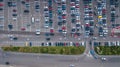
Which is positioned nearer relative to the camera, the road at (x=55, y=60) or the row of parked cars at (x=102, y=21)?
the road at (x=55, y=60)

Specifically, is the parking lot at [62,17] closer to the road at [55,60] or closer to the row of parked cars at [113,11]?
the row of parked cars at [113,11]

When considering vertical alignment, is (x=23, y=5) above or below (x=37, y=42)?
above

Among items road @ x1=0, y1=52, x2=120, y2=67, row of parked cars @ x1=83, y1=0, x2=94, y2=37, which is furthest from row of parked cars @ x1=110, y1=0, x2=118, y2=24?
road @ x1=0, y1=52, x2=120, y2=67

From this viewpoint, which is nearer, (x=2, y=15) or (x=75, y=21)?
(x=2, y=15)

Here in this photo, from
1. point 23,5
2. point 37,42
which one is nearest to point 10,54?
point 37,42

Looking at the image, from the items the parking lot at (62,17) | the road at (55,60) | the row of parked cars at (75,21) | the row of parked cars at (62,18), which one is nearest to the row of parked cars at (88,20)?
the parking lot at (62,17)

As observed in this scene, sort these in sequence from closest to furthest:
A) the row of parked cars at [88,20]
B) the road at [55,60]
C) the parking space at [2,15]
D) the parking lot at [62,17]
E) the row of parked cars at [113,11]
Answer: the road at [55,60] < the parking space at [2,15] < the parking lot at [62,17] < the row of parked cars at [88,20] < the row of parked cars at [113,11]

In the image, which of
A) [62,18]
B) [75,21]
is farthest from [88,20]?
[62,18]

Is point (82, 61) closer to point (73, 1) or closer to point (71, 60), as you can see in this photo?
point (71, 60)

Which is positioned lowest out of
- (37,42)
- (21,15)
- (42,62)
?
(42,62)

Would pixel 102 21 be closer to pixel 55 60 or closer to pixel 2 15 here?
pixel 55 60
